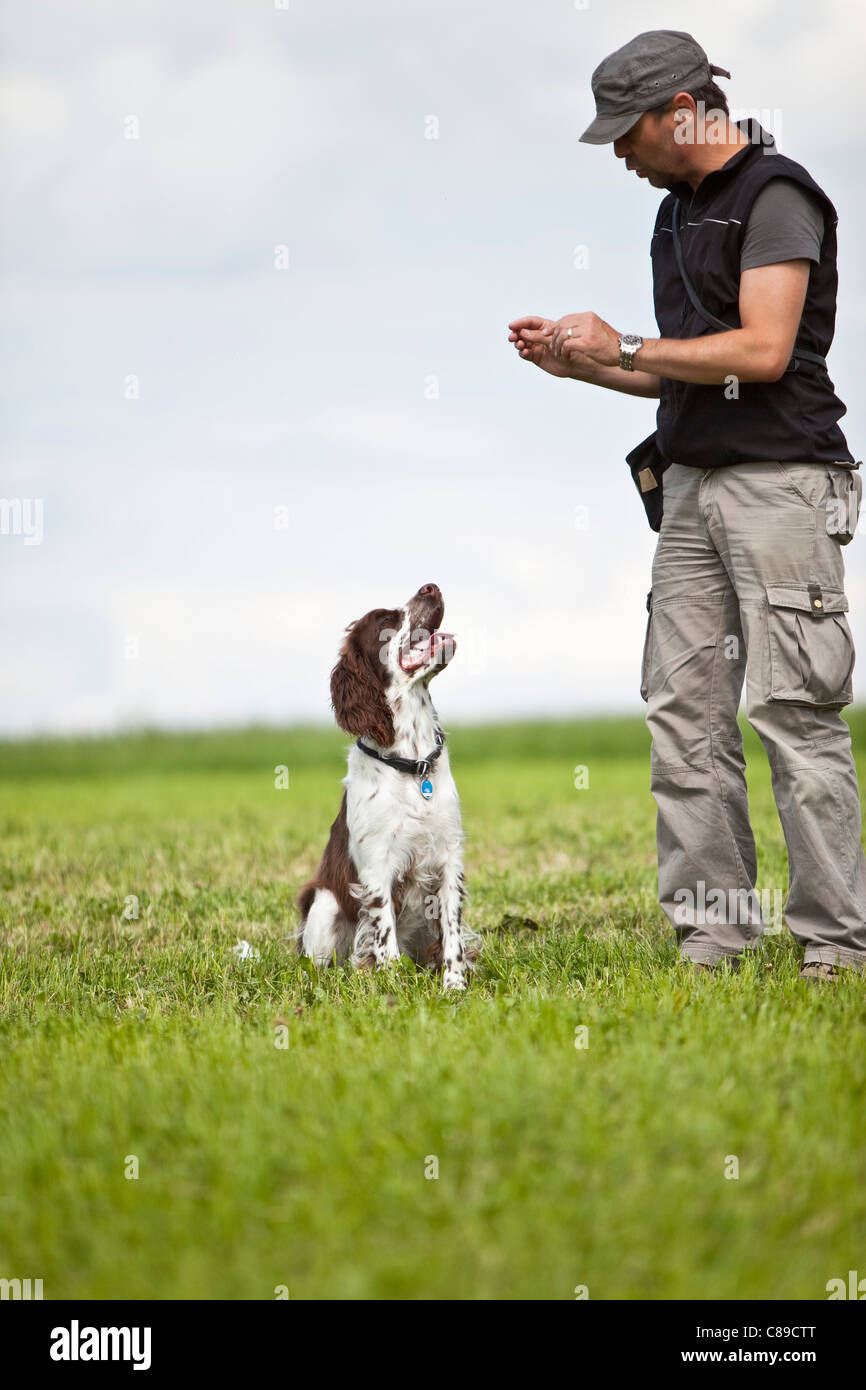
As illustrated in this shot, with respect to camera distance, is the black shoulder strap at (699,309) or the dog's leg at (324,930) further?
the dog's leg at (324,930)

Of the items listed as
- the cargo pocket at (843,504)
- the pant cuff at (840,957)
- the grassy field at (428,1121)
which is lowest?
the grassy field at (428,1121)

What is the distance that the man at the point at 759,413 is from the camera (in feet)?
13.7

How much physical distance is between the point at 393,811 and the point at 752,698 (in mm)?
1491

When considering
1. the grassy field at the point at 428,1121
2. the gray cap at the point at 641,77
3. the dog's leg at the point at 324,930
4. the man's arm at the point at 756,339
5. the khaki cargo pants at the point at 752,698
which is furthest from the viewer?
the dog's leg at the point at 324,930

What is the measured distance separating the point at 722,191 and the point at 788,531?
4.08 feet

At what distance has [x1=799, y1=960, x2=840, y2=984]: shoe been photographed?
4.22 m

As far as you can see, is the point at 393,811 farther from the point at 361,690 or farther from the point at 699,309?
the point at 699,309

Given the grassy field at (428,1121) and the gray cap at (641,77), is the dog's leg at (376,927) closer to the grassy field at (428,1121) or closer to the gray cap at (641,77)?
the grassy field at (428,1121)

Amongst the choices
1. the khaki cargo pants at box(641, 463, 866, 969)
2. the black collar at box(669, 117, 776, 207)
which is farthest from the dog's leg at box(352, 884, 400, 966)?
the black collar at box(669, 117, 776, 207)

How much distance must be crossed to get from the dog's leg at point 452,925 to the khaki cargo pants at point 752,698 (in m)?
0.85

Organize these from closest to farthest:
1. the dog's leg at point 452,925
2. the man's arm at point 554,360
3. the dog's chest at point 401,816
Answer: the man's arm at point 554,360 < the dog's leg at point 452,925 < the dog's chest at point 401,816

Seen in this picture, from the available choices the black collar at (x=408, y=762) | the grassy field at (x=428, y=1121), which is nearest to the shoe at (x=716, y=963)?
the grassy field at (x=428, y=1121)
